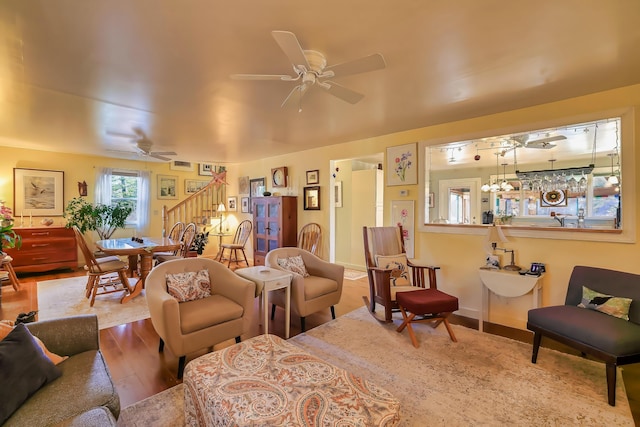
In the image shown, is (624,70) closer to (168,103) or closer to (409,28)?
Result: (409,28)

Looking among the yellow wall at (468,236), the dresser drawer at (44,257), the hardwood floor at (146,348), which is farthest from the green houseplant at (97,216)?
the hardwood floor at (146,348)

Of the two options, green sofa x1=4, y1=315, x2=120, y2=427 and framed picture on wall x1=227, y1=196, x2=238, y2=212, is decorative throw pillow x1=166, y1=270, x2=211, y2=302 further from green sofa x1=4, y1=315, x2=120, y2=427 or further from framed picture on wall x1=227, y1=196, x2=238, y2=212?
framed picture on wall x1=227, y1=196, x2=238, y2=212

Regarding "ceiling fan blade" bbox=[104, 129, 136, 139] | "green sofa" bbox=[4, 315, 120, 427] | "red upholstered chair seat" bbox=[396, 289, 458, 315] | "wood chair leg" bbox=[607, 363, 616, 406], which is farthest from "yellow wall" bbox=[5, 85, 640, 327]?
"green sofa" bbox=[4, 315, 120, 427]

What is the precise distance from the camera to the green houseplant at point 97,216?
5492 mm

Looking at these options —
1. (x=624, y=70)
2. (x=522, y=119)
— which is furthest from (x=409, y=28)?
(x=522, y=119)

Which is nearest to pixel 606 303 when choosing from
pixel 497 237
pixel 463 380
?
pixel 497 237

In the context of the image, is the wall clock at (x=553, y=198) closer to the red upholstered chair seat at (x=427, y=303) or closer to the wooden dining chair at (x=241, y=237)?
the red upholstered chair seat at (x=427, y=303)

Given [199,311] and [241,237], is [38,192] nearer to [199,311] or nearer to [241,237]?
[241,237]

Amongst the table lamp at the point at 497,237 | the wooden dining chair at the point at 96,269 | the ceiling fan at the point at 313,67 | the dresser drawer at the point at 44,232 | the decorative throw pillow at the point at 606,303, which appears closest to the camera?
the ceiling fan at the point at 313,67

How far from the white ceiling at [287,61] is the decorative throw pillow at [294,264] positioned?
67.2 inches

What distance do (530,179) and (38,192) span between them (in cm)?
947

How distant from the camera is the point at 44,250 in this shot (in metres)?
5.18

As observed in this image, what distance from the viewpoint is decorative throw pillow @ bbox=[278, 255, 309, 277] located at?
3.30 metres

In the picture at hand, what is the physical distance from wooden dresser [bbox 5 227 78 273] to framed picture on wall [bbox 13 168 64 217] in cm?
54
